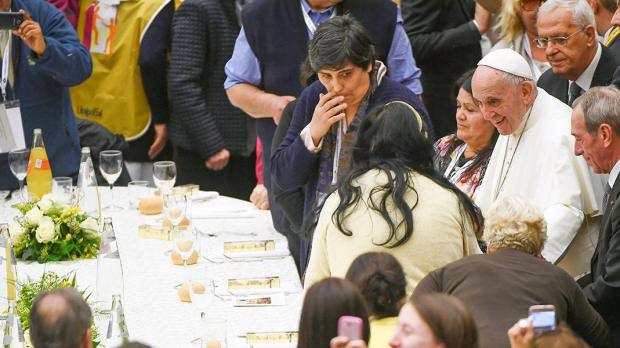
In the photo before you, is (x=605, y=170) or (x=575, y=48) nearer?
(x=605, y=170)

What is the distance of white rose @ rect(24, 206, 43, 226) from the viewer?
4.43 m

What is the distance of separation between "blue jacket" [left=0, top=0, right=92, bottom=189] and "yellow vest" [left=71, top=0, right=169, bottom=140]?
1070 mm

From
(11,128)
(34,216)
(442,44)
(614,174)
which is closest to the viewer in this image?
(614,174)

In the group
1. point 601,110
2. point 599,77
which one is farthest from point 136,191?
point 601,110

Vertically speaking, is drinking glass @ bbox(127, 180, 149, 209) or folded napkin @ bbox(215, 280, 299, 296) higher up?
drinking glass @ bbox(127, 180, 149, 209)

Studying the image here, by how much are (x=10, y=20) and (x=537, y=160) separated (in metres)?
2.63

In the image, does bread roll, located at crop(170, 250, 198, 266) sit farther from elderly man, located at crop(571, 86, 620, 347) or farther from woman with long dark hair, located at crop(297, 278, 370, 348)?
woman with long dark hair, located at crop(297, 278, 370, 348)

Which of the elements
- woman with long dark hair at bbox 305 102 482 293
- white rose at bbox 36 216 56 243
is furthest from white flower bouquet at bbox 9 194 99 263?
woman with long dark hair at bbox 305 102 482 293

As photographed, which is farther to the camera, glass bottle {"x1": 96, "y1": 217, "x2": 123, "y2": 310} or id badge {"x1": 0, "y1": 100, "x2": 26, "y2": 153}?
id badge {"x1": 0, "y1": 100, "x2": 26, "y2": 153}

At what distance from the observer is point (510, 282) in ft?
10.4

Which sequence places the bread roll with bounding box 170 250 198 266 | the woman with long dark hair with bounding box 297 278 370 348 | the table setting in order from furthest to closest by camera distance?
the bread roll with bounding box 170 250 198 266 → the table setting → the woman with long dark hair with bounding box 297 278 370 348

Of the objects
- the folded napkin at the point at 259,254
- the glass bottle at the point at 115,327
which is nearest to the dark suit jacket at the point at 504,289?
the glass bottle at the point at 115,327

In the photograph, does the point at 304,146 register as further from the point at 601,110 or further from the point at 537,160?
the point at 601,110

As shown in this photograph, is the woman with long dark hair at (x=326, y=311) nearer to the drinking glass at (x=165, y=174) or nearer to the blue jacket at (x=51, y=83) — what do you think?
the drinking glass at (x=165, y=174)
